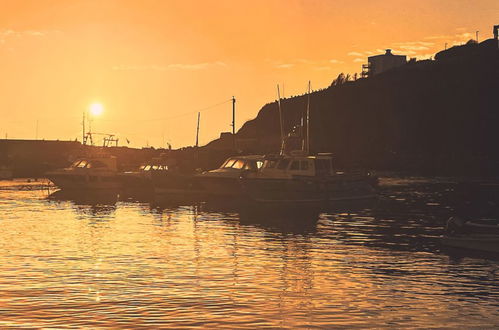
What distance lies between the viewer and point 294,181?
5059 centimetres

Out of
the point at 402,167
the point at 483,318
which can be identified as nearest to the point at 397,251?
the point at 483,318

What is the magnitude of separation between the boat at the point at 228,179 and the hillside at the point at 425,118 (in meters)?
96.6

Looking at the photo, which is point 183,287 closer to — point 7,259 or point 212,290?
point 212,290

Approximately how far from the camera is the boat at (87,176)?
71000 mm

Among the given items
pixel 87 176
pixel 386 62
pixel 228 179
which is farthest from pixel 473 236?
pixel 386 62

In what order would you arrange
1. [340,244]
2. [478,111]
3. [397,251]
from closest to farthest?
[397,251] → [340,244] → [478,111]

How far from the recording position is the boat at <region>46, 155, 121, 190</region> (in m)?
71.0

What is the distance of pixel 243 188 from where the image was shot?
53.2 meters

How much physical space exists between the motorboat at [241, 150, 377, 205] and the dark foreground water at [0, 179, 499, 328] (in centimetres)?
860

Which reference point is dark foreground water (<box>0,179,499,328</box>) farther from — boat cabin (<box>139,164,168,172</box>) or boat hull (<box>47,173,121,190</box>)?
boat cabin (<box>139,164,168,172</box>)

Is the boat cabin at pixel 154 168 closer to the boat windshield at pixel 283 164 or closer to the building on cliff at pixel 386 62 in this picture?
the boat windshield at pixel 283 164

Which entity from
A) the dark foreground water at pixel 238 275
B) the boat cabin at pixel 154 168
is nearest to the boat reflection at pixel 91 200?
the boat cabin at pixel 154 168

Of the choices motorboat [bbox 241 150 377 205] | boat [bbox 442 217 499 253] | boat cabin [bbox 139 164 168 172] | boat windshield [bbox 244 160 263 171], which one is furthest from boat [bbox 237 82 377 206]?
boat [bbox 442 217 499 253]

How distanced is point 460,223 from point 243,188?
26076 mm
